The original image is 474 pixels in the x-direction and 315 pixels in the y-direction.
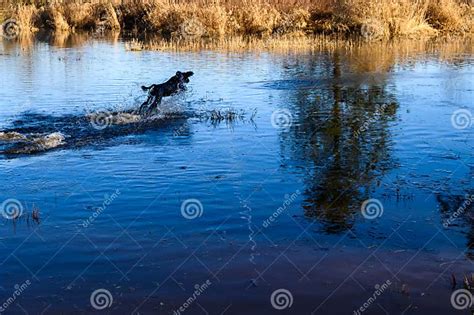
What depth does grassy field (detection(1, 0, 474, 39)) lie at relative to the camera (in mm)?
29234

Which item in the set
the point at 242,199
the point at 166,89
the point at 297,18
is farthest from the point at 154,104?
the point at 297,18

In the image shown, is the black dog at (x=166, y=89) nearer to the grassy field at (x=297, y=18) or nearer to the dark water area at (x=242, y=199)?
the dark water area at (x=242, y=199)

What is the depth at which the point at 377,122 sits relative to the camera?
1185cm

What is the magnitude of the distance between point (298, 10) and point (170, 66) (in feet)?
45.9

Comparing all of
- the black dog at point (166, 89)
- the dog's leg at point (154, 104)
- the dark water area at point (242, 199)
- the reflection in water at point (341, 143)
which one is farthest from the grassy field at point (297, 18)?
the dog's leg at point (154, 104)

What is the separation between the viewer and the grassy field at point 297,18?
29.2 meters

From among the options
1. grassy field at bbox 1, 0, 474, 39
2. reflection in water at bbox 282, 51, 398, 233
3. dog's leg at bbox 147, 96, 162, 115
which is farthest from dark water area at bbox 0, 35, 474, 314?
grassy field at bbox 1, 0, 474, 39

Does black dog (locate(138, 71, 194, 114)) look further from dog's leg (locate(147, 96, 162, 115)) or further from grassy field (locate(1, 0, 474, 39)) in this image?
grassy field (locate(1, 0, 474, 39))

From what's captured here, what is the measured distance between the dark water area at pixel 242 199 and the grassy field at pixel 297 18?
14.0 m

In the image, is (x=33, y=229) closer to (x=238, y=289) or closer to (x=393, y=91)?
(x=238, y=289)

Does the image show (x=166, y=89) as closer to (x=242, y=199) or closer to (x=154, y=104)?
(x=154, y=104)

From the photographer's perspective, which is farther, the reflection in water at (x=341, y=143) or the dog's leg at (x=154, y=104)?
the dog's leg at (x=154, y=104)

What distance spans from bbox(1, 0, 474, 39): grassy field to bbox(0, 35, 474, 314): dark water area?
1399cm

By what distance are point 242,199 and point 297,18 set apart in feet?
86.0
